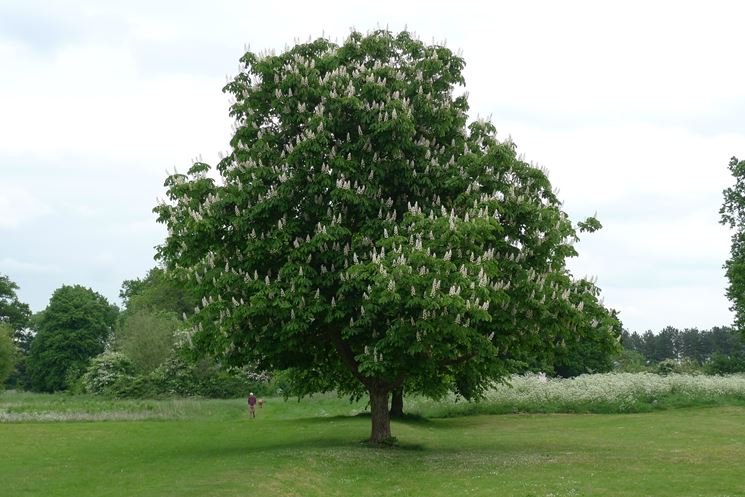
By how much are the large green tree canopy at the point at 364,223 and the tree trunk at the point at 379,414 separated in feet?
1.14

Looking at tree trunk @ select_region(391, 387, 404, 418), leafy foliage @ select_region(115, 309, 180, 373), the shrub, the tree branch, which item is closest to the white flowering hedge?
tree trunk @ select_region(391, 387, 404, 418)

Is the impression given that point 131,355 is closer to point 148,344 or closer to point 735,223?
point 148,344

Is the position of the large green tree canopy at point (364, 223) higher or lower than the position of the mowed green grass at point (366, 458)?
higher

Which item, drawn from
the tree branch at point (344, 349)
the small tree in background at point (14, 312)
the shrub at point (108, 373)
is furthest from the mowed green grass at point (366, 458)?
the small tree in background at point (14, 312)

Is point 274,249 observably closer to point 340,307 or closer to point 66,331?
point 340,307

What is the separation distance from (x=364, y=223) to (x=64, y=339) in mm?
101419

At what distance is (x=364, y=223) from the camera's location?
92.8 ft

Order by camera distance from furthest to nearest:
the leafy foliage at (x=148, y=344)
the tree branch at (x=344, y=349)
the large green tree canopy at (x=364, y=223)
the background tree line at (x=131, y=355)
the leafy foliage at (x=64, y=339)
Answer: the leafy foliage at (x=64, y=339) → the leafy foliage at (x=148, y=344) → the background tree line at (x=131, y=355) → the tree branch at (x=344, y=349) → the large green tree canopy at (x=364, y=223)

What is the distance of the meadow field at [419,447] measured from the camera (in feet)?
71.1

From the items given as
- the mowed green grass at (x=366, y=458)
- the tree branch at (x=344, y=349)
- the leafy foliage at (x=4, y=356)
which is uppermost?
the leafy foliage at (x=4, y=356)

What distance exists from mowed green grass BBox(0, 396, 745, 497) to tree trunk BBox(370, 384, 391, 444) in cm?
92

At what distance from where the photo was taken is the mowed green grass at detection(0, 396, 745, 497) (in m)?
21.3

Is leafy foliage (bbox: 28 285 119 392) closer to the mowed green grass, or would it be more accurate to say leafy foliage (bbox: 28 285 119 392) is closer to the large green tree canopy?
the mowed green grass

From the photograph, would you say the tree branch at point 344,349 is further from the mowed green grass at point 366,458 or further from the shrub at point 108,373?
the shrub at point 108,373
